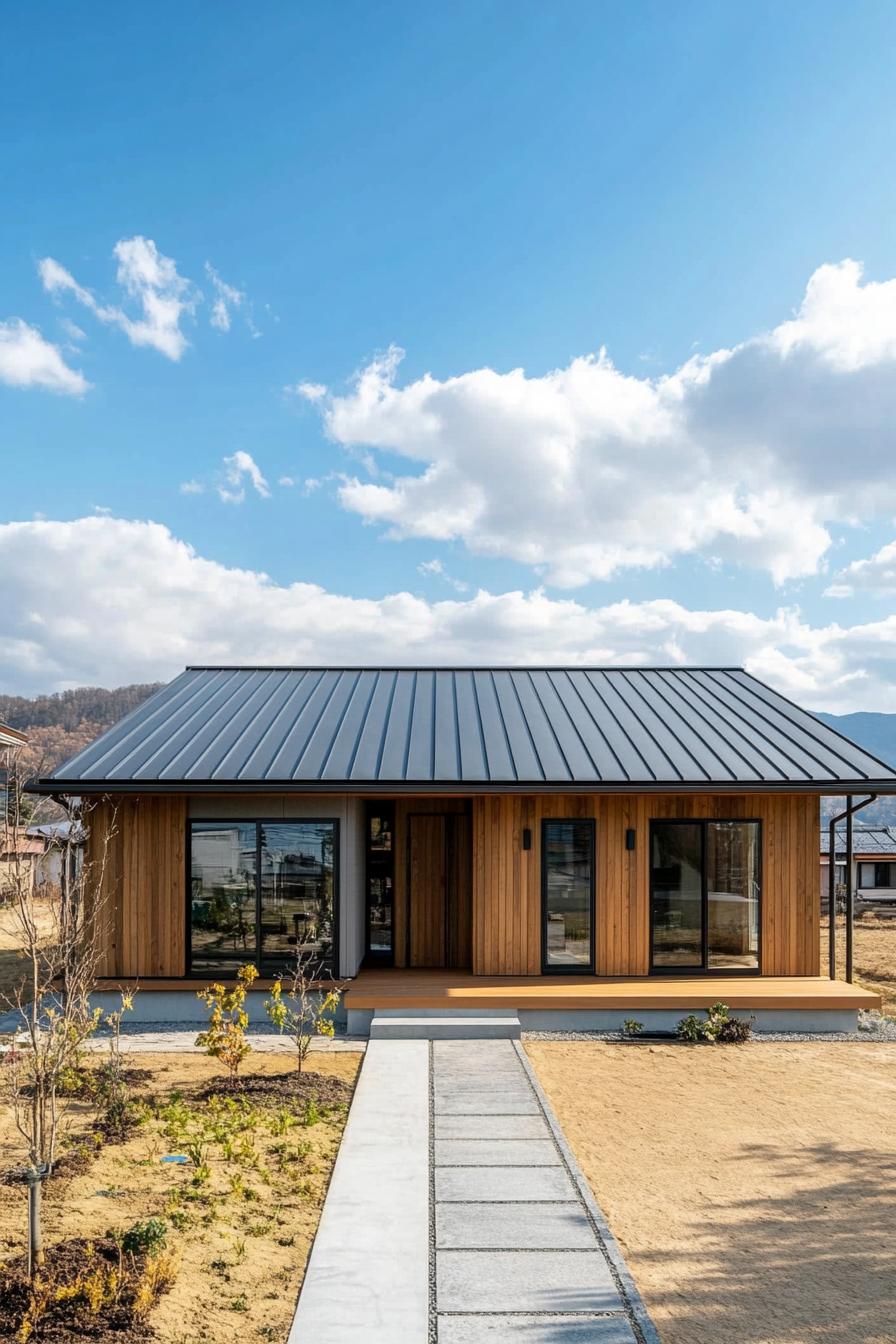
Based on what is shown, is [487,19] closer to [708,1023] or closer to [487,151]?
[487,151]

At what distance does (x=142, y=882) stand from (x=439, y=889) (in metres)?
4.26

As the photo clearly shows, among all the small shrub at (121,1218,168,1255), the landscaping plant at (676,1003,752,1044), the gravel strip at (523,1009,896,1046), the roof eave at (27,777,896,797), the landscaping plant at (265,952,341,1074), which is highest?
the roof eave at (27,777,896,797)

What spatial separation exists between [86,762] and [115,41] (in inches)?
380

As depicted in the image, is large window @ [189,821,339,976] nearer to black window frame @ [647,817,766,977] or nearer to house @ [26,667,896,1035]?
house @ [26,667,896,1035]

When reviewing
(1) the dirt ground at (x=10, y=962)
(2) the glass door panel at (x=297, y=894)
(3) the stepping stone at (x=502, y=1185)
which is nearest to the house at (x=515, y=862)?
(2) the glass door panel at (x=297, y=894)

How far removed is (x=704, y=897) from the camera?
11.0m

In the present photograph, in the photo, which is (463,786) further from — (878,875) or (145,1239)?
(878,875)

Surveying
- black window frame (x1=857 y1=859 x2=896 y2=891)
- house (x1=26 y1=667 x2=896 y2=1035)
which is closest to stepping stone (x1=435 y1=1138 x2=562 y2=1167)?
house (x1=26 y1=667 x2=896 y2=1035)

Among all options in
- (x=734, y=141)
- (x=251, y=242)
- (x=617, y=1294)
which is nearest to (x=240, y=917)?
(x=617, y=1294)

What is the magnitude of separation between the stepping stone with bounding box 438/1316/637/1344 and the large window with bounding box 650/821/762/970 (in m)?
7.35

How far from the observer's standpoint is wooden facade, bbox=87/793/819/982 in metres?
10.7

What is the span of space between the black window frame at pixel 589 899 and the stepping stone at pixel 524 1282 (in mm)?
6295

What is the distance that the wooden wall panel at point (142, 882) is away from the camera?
1069 cm

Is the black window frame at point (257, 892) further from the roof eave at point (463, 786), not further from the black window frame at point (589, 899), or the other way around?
the black window frame at point (589, 899)
